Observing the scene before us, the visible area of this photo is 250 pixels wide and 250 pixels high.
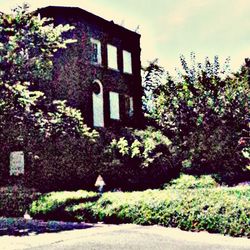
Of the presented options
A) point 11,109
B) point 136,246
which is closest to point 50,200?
point 11,109

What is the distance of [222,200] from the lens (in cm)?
1254

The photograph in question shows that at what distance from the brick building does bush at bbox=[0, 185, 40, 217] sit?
853cm

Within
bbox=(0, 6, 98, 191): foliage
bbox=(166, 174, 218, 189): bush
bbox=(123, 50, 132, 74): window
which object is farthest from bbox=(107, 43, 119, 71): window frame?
bbox=(166, 174, 218, 189): bush

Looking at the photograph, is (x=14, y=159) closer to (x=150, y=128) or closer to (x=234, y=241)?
(x=150, y=128)

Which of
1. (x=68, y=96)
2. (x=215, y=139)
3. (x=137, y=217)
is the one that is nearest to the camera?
(x=137, y=217)

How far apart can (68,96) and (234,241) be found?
17.1m

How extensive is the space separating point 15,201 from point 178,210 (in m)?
8.03

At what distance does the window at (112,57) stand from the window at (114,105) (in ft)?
6.42

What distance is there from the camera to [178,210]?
13.1m

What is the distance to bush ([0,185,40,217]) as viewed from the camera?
17641 mm

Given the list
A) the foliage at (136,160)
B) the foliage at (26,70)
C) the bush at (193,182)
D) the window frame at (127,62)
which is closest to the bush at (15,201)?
the foliage at (26,70)

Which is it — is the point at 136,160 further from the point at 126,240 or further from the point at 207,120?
the point at 126,240

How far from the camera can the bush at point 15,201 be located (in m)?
17.6

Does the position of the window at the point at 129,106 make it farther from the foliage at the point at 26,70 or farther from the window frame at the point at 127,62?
the foliage at the point at 26,70
